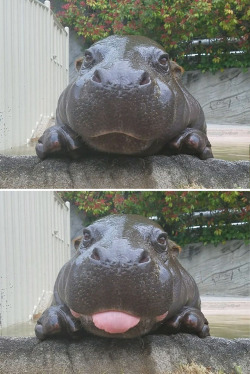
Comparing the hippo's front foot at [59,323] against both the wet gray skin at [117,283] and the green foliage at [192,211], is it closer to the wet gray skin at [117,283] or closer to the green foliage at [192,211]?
the wet gray skin at [117,283]

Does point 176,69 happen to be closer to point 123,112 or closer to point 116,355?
point 123,112

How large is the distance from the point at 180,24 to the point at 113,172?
5.65 metres

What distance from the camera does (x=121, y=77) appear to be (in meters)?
1.60

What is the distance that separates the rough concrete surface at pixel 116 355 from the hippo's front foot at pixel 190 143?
452 millimetres

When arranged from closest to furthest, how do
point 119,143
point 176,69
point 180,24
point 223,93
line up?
point 119,143 < point 176,69 < point 180,24 < point 223,93

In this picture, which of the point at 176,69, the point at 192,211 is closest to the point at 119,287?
the point at 176,69

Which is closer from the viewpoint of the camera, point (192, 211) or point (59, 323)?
point (59, 323)

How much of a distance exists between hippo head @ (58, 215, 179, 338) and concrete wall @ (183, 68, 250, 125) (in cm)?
710

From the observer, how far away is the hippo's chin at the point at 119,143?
66.8 inches

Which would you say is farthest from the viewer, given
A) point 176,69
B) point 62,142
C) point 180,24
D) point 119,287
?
point 180,24

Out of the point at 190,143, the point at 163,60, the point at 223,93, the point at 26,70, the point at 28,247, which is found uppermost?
the point at 163,60

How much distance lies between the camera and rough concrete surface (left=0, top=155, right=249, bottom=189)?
1836mm

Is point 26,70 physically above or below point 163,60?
below

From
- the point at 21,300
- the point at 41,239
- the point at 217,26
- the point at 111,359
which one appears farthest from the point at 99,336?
the point at 217,26
